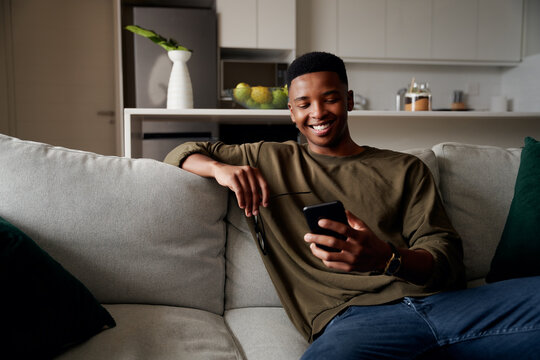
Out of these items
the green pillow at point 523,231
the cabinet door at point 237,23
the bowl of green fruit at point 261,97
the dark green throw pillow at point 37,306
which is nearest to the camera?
the dark green throw pillow at point 37,306

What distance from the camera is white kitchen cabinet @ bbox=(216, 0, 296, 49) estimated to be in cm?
304

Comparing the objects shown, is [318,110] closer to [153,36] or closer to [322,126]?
[322,126]

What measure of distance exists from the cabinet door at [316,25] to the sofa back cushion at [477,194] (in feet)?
6.60

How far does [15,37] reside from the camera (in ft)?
11.0

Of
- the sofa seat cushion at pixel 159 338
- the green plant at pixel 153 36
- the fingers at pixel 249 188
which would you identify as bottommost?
the sofa seat cushion at pixel 159 338

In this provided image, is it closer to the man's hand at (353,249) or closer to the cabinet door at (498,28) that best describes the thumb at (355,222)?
the man's hand at (353,249)

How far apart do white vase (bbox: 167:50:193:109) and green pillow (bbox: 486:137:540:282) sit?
1747 mm

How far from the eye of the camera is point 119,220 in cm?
115

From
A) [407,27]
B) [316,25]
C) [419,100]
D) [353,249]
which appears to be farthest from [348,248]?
[407,27]

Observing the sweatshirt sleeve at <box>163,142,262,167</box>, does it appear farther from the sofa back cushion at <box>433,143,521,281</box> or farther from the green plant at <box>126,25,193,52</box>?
the green plant at <box>126,25,193,52</box>

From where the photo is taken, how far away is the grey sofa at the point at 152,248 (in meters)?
1.04

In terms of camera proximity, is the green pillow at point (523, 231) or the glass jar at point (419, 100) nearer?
the green pillow at point (523, 231)

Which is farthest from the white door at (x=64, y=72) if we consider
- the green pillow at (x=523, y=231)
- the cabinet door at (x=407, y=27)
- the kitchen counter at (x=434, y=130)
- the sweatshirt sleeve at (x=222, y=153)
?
the green pillow at (x=523, y=231)

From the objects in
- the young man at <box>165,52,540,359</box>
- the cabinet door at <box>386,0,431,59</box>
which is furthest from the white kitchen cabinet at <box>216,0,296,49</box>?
the young man at <box>165,52,540,359</box>
